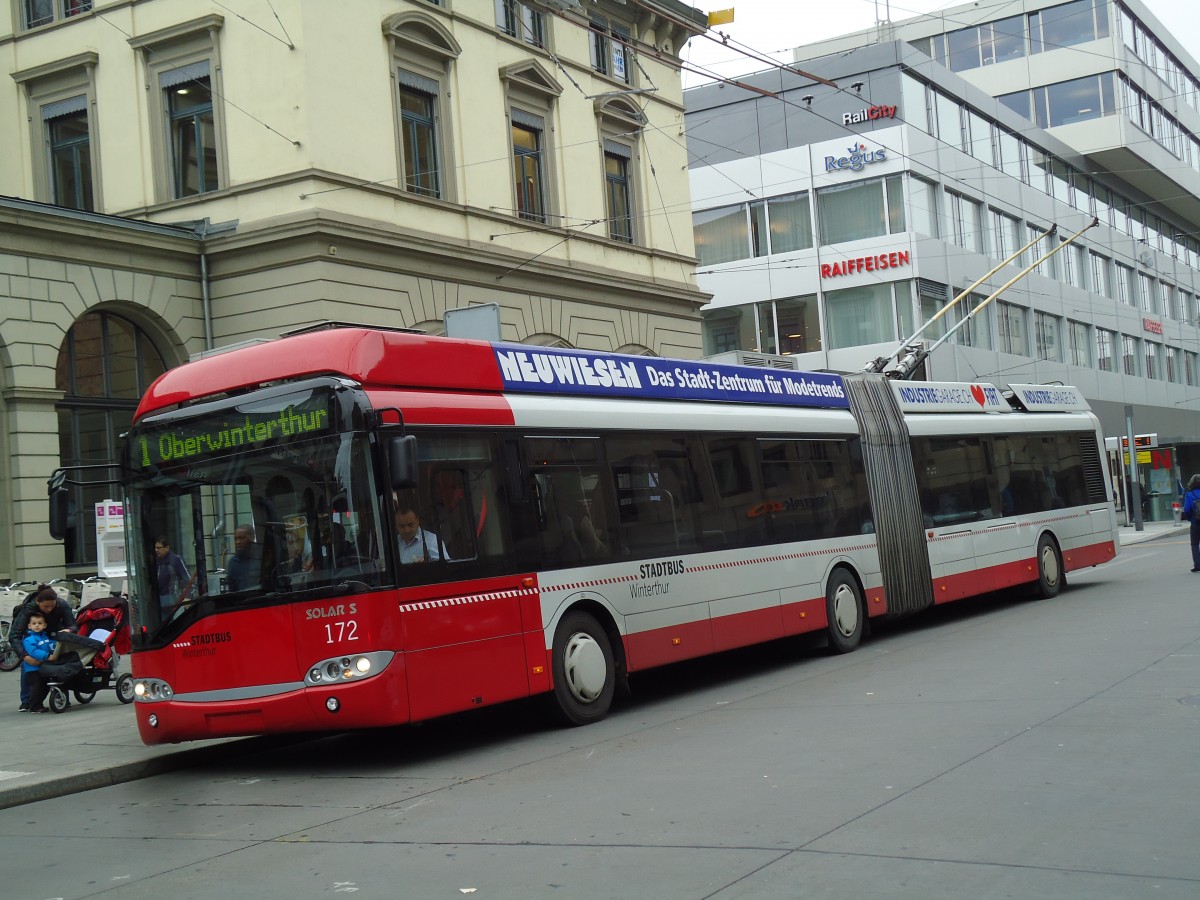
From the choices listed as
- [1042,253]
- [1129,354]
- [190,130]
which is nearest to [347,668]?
[190,130]

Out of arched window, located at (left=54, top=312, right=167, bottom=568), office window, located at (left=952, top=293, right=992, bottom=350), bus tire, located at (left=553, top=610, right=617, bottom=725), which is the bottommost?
bus tire, located at (left=553, top=610, right=617, bottom=725)

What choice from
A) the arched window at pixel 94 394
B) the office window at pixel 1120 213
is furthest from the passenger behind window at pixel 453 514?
the office window at pixel 1120 213

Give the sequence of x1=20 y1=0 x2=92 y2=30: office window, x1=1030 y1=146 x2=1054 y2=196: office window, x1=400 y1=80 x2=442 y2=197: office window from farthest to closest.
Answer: x1=1030 y1=146 x2=1054 y2=196: office window < x1=20 y1=0 x2=92 y2=30: office window < x1=400 y1=80 x2=442 y2=197: office window

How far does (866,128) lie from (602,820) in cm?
3859

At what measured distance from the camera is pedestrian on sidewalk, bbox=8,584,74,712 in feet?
46.1

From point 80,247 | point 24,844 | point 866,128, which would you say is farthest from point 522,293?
point 866,128

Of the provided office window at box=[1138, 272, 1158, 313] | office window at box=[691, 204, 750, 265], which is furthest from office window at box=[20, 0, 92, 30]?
office window at box=[1138, 272, 1158, 313]

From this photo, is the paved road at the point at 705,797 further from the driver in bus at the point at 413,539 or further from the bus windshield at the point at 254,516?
the driver in bus at the point at 413,539

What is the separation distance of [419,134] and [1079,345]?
38.2 metres

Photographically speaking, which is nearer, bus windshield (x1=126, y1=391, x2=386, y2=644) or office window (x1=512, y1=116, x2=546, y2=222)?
bus windshield (x1=126, y1=391, x2=386, y2=644)

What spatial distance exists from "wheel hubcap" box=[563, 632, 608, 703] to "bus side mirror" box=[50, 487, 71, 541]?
4.04 m

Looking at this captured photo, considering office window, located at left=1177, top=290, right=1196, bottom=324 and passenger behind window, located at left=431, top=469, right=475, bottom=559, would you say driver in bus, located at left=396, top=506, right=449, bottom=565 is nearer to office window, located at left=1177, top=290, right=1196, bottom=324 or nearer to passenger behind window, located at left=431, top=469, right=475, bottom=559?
passenger behind window, located at left=431, top=469, right=475, bottom=559

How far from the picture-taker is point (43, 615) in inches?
554

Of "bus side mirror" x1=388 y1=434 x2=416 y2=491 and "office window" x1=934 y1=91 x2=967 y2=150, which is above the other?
"office window" x1=934 y1=91 x2=967 y2=150
